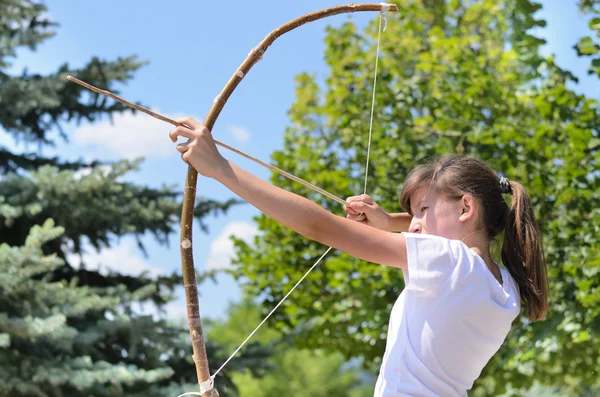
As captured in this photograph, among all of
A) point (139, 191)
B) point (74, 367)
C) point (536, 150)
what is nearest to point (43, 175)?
point (139, 191)

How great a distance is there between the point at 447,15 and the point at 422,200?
5481mm

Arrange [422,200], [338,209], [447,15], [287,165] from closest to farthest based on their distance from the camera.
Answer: [422,200] → [338,209] → [287,165] → [447,15]

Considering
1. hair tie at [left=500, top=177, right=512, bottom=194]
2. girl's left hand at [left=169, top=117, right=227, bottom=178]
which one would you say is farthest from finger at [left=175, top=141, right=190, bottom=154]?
hair tie at [left=500, top=177, right=512, bottom=194]

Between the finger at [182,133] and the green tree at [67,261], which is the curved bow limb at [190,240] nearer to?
the finger at [182,133]

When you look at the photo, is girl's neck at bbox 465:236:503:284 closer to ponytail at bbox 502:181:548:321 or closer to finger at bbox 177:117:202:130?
ponytail at bbox 502:181:548:321

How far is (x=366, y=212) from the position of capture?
1.97 m

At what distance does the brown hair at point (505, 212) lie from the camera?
1696 mm

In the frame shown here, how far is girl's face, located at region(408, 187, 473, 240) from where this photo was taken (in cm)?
165

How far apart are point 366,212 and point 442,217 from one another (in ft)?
1.10

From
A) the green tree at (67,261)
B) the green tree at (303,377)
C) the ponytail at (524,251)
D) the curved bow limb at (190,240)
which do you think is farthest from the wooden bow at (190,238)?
the green tree at (303,377)

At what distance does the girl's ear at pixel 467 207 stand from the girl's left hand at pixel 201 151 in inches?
19.9

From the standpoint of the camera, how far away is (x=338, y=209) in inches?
205

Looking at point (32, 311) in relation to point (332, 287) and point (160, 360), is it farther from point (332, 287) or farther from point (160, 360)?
point (332, 287)

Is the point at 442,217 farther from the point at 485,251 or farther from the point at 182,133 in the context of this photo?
the point at 182,133
